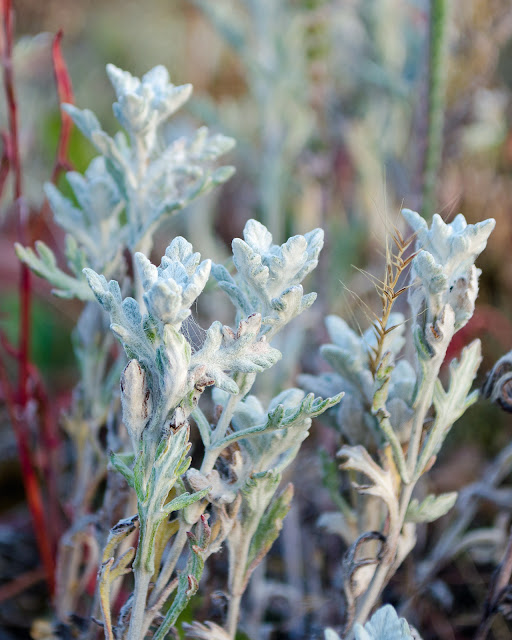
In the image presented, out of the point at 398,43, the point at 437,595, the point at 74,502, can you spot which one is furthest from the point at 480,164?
the point at 74,502

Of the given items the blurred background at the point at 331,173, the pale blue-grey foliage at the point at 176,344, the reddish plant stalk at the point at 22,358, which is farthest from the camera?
the blurred background at the point at 331,173

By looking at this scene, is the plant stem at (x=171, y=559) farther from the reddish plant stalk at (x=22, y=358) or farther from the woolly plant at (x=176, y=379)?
the reddish plant stalk at (x=22, y=358)

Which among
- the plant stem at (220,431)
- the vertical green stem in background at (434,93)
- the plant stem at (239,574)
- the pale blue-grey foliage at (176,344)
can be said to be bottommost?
the plant stem at (239,574)

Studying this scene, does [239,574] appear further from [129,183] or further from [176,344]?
[129,183]

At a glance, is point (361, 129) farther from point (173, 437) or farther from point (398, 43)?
point (173, 437)

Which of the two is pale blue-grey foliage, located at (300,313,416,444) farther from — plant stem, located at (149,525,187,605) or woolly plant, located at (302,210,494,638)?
plant stem, located at (149,525,187,605)

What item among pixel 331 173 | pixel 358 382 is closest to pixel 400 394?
pixel 358 382

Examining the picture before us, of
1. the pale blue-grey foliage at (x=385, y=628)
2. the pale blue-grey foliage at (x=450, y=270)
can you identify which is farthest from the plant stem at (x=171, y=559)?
the pale blue-grey foliage at (x=450, y=270)

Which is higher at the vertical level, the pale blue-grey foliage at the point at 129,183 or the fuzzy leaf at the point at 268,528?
the pale blue-grey foliage at the point at 129,183

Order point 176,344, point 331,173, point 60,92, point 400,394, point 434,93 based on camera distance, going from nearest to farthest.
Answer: point 176,344, point 400,394, point 60,92, point 434,93, point 331,173
